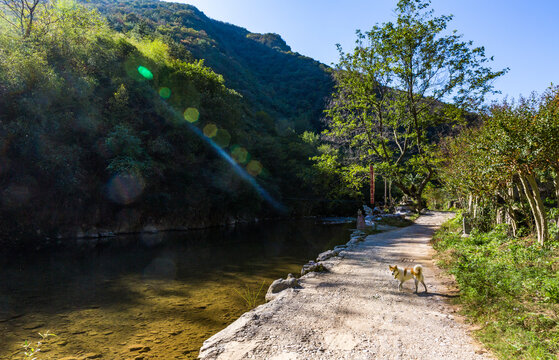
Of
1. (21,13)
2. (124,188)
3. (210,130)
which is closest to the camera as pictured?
(21,13)

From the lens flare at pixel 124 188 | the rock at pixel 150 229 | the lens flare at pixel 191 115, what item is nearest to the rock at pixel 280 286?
the lens flare at pixel 124 188

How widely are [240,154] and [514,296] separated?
88.6 feet

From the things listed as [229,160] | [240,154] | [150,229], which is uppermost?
[240,154]

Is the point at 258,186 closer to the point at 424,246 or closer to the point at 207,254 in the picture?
the point at 207,254

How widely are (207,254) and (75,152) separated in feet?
36.1

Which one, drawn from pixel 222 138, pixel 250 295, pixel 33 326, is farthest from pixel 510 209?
pixel 222 138

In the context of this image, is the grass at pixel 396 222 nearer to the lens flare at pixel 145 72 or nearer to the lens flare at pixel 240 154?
the lens flare at pixel 240 154

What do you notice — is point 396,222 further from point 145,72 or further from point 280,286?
point 145,72

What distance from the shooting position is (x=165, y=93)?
2344 cm

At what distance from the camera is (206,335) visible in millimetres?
4871

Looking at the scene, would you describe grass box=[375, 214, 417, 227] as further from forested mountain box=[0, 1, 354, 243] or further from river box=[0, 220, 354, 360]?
forested mountain box=[0, 1, 354, 243]

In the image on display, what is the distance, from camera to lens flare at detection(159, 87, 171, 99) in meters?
23.3

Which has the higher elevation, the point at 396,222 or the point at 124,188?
the point at 124,188

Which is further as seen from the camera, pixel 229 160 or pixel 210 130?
pixel 229 160
